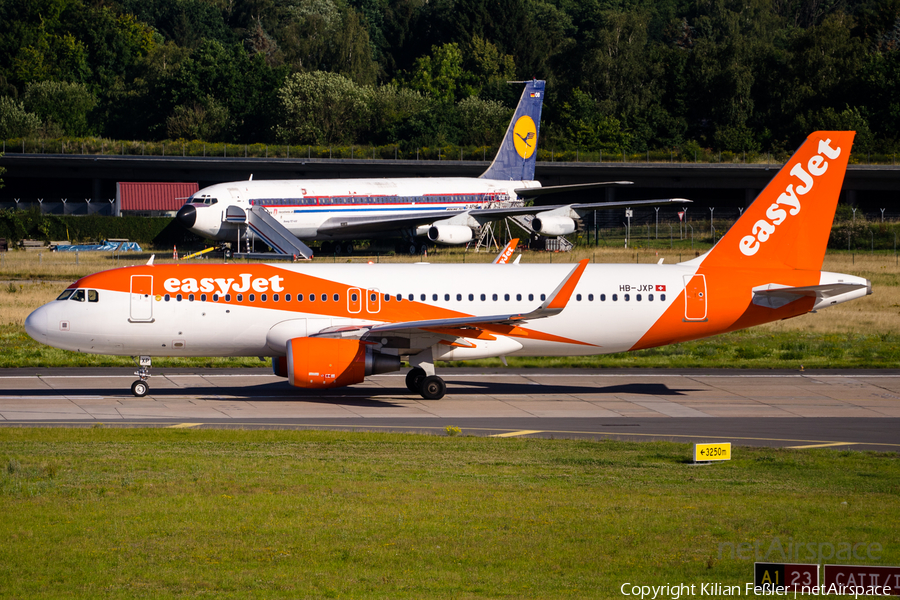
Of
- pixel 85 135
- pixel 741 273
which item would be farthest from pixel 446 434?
pixel 85 135

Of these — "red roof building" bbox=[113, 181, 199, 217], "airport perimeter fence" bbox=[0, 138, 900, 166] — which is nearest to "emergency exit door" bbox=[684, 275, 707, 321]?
"red roof building" bbox=[113, 181, 199, 217]

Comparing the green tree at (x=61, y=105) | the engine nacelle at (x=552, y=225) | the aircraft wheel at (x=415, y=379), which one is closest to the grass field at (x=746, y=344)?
the aircraft wheel at (x=415, y=379)

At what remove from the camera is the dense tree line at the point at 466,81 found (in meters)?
108

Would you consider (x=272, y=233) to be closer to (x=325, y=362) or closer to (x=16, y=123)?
(x=325, y=362)

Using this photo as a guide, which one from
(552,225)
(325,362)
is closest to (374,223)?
(552,225)

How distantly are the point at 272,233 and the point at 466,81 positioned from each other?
80031 mm

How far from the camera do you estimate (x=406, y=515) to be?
45.9 feet

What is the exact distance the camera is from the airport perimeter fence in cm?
9975

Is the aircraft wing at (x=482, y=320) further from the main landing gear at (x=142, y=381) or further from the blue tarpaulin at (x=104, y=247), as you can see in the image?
the blue tarpaulin at (x=104, y=247)

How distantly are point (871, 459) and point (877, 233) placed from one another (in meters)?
65.6

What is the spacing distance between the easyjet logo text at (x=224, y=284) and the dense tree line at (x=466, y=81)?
80.6m

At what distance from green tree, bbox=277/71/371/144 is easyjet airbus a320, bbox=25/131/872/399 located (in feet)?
279

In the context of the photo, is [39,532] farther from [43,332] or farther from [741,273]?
[741,273]

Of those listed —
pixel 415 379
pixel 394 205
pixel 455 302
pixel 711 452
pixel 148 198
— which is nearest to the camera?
pixel 711 452
